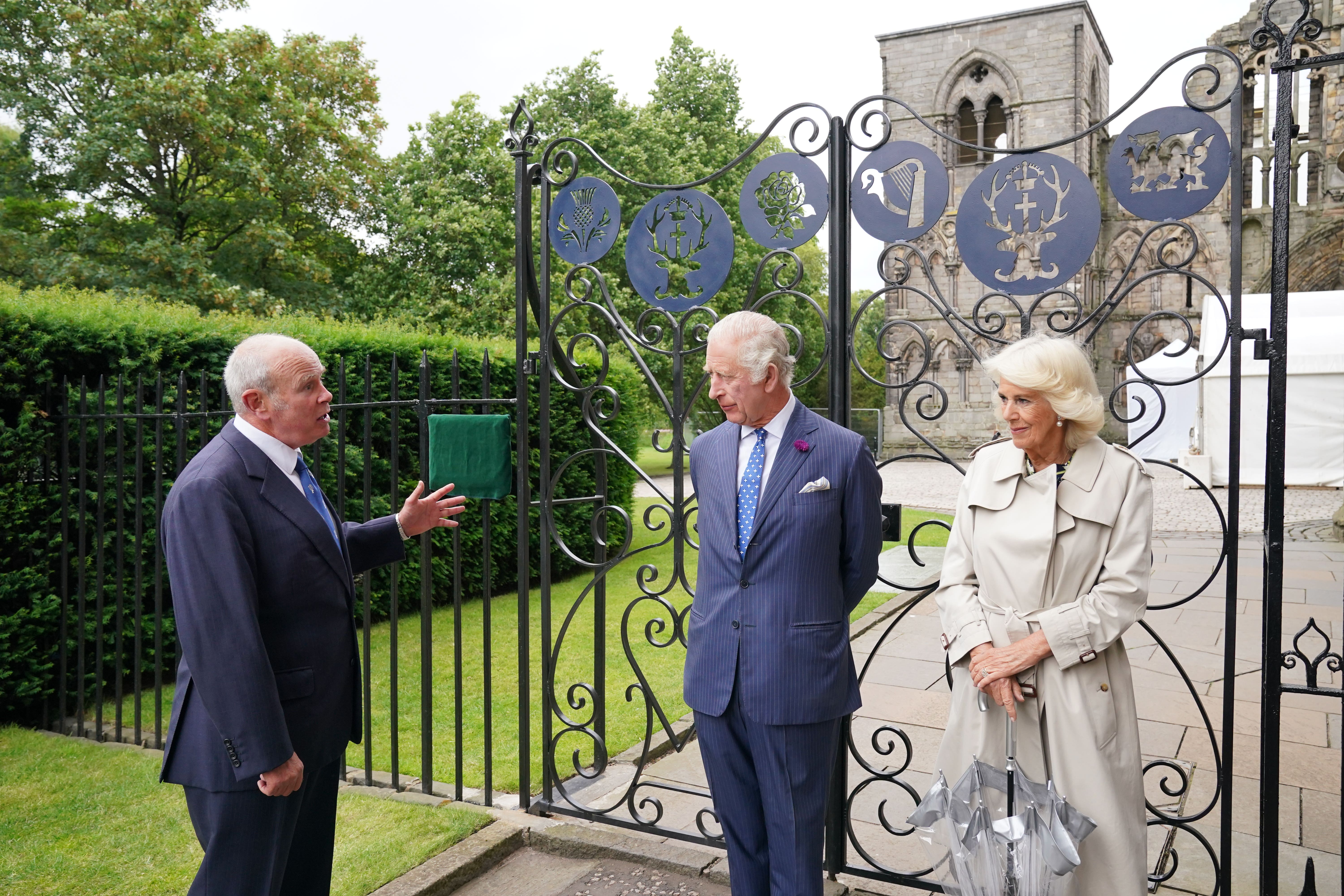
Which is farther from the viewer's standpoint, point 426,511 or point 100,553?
point 100,553

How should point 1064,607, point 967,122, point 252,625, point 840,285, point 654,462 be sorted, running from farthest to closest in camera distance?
point 967,122 → point 654,462 → point 840,285 → point 1064,607 → point 252,625

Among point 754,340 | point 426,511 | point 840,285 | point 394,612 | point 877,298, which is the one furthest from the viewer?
point 394,612

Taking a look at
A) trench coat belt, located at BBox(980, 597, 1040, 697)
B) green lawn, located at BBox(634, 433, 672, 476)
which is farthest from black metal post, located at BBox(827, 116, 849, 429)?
green lawn, located at BBox(634, 433, 672, 476)

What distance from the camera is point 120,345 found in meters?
5.74

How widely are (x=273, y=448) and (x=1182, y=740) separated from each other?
480 centimetres

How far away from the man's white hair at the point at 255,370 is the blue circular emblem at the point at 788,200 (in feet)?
5.41

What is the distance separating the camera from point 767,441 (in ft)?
8.91

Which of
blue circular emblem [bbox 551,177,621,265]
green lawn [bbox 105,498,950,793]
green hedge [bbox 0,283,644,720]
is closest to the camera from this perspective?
blue circular emblem [bbox 551,177,621,265]

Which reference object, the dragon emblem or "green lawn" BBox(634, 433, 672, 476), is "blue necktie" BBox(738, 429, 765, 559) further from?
"green lawn" BBox(634, 433, 672, 476)

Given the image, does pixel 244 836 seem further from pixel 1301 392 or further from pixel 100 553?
pixel 1301 392

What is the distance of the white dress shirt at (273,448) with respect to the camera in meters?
2.39

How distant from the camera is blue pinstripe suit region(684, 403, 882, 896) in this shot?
2.60 m

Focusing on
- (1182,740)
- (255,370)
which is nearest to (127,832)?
(255,370)

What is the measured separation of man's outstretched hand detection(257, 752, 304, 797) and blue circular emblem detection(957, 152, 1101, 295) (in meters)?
2.40
